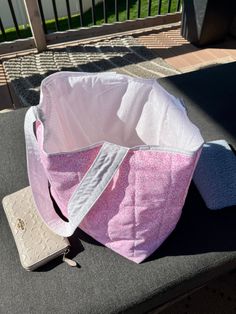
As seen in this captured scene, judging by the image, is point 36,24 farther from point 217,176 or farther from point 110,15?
point 110,15

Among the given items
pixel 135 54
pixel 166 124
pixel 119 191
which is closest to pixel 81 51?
pixel 135 54

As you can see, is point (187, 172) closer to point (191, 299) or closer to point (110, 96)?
point (110, 96)

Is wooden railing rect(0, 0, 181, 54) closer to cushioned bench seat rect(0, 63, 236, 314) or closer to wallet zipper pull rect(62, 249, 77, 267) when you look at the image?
cushioned bench seat rect(0, 63, 236, 314)

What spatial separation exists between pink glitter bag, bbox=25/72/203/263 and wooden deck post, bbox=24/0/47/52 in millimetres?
1862

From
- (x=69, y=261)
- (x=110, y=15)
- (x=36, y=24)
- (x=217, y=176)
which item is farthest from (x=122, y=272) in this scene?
(x=110, y=15)

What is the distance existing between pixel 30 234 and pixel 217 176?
28.2 inches

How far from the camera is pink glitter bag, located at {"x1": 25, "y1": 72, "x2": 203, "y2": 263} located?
874mm

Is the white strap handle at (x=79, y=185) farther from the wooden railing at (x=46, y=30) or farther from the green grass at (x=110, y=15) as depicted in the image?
the green grass at (x=110, y=15)

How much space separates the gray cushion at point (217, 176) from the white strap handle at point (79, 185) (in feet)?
1.50

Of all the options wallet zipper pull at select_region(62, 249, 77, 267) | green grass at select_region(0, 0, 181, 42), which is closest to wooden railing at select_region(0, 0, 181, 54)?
green grass at select_region(0, 0, 181, 42)

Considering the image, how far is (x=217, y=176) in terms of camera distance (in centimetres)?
118

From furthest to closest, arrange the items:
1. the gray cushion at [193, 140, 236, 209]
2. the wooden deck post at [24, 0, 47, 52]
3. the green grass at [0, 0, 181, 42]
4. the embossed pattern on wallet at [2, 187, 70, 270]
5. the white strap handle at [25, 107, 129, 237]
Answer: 1. the green grass at [0, 0, 181, 42]
2. the wooden deck post at [24, 0, 47, 52]
3. the gray cushion at [193, 140, 236, 209]
4. the embossed pattern on wallet at [2, 187, 70, 270]
5. the white strap handle at [25, 107, 129, 237]

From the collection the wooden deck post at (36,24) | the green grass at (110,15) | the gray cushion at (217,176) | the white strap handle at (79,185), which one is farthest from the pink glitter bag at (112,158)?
the green grass at (110,15)

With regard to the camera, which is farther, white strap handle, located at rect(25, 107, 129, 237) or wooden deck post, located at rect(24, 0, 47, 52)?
wooden deck post, located at rect(24, 0, 47, 52)
